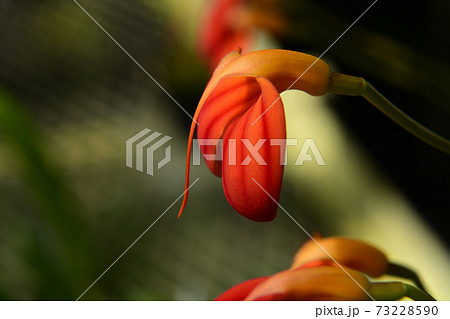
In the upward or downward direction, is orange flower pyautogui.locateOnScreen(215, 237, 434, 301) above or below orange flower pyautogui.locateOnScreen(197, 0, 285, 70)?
below

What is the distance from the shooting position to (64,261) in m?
0.50

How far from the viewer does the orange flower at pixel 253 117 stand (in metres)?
0.27

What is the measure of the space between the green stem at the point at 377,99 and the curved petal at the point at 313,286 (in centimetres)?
9

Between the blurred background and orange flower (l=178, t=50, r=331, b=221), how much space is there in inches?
7.0

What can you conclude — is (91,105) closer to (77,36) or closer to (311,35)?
(77,36)

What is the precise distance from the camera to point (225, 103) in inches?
11.7

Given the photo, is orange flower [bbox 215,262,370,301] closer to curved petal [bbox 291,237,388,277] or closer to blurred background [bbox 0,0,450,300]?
curved petal [bbox 291,237,388,277]

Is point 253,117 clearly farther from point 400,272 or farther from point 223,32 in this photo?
point 223,32

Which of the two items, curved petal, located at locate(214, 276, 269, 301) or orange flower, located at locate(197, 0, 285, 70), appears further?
orange flower, located at locate(197, 0, 285, 70)

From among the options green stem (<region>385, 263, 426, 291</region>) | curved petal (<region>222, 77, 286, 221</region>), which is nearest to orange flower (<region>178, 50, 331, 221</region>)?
curved petal (<region>222, 77, 286, 221</region>)

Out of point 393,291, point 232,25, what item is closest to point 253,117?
point 393,291

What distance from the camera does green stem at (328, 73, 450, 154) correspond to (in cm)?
30

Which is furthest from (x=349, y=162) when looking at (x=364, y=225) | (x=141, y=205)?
(x=141, y=205)

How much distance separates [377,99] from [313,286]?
12cm
